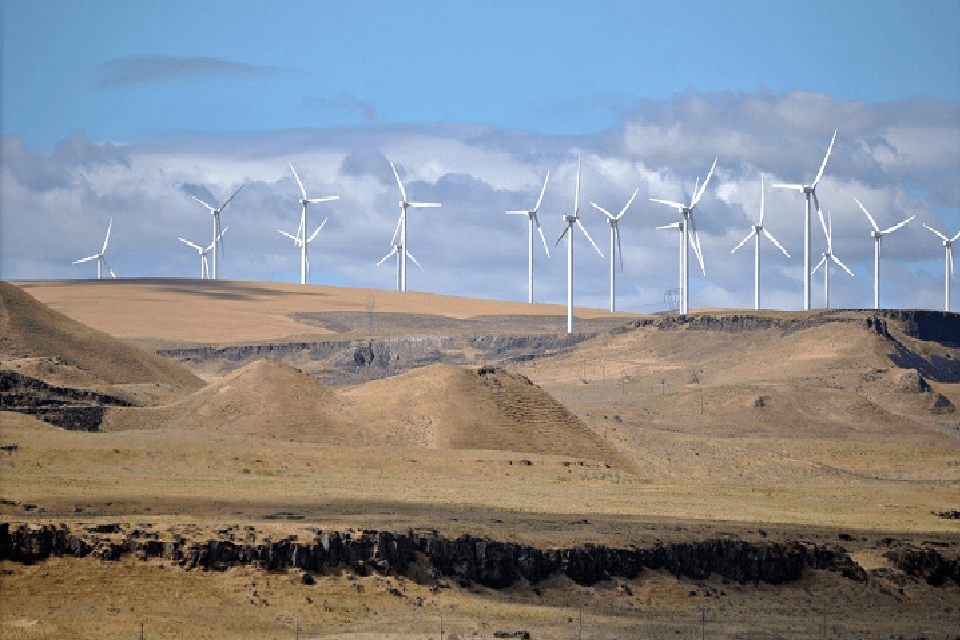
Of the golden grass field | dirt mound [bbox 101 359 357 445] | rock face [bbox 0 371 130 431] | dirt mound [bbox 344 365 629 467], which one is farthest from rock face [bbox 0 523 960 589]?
rock face [bbox 0 371 130 431]

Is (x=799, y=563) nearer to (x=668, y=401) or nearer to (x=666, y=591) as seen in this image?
(x=666, y=591)

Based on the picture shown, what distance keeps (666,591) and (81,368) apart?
59.7 m

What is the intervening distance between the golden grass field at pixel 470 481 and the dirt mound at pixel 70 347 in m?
0.21

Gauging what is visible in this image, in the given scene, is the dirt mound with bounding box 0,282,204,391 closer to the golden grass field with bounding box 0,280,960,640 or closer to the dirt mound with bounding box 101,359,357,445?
the golden grass field with bounding box 0,280,960,640

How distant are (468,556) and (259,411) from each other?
123 feet

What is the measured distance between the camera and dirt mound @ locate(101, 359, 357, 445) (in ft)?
277

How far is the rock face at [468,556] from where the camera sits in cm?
4528

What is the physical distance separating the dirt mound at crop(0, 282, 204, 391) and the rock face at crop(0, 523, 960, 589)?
52.2 m

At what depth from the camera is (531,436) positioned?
9050 centimetres

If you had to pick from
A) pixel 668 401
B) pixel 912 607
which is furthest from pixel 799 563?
pixel 668 401

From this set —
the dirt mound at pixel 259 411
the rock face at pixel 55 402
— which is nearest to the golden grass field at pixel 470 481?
the dirt mound at pixel 259 411

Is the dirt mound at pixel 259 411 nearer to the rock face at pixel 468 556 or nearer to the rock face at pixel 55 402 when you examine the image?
the rock face at pixel 55 402

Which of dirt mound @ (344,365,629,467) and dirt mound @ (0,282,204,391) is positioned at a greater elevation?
dirt mound @ (0,282,204,391)

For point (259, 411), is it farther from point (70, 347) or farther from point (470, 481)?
point (70, 347)
